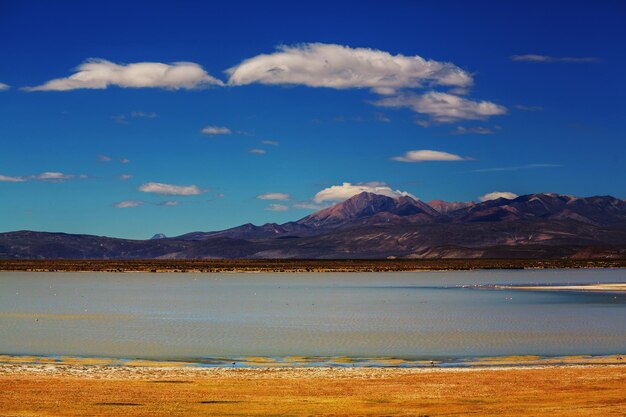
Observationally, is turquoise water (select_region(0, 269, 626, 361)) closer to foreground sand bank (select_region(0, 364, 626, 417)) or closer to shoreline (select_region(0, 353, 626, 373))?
shoreline (select_region(0, 353, 626, 373))

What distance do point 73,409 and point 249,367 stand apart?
11528 mm

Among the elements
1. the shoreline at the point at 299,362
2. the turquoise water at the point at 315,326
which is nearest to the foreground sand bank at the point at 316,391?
the shoreline at the point at 299,362

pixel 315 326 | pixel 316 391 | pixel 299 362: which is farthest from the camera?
pixel 315 326

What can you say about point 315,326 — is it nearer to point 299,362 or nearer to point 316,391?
point 299,362

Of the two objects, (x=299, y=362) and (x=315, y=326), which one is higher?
(x=315, y=326)

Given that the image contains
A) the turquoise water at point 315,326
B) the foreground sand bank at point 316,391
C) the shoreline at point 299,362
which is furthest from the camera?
the turquoise water at point 315,326

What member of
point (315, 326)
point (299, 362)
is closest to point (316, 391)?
point (299, 362)

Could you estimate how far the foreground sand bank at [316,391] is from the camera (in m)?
19.8

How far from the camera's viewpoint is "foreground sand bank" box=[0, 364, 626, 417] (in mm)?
19828

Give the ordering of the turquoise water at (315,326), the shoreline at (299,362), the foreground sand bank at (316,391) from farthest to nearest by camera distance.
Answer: the turquoise water at (315,326) < the shoreline at (299,362) < the foreground sand bank at (316,391)

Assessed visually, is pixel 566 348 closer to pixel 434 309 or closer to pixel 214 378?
pixel 214 378

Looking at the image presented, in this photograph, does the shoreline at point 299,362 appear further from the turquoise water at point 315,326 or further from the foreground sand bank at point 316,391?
the foreground sand bank at point 316,391

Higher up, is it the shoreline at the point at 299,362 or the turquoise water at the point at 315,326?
the turquoise water at the point at 315,326

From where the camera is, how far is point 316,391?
22.9 metres
